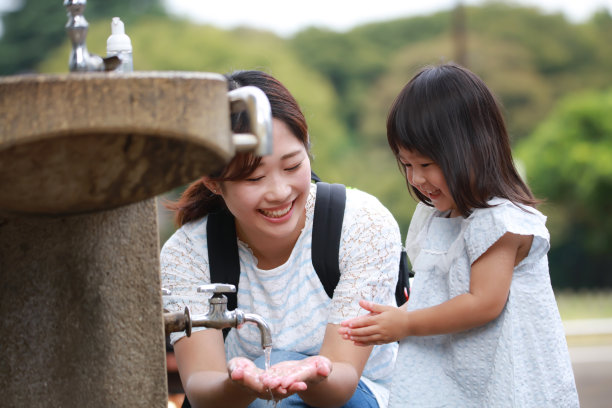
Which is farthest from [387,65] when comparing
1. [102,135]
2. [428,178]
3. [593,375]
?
[102,135]

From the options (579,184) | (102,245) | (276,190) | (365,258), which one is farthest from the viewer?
(579,184)

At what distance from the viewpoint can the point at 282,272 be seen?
7.03ft

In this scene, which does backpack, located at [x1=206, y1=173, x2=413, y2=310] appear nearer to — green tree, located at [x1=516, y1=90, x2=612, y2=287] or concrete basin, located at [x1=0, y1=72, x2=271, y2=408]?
concrete basin, located at [x1=0, y1=72, x2=271, y2=408]

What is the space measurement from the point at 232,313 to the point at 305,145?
492 mm

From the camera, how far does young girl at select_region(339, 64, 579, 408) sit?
6.27 ft

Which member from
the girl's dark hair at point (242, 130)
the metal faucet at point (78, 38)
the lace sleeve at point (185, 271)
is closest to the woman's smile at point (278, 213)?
the girl's dark hair at point (242, 130)

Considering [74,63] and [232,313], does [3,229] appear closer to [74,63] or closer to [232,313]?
[74,63]

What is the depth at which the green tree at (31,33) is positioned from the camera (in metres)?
24.9

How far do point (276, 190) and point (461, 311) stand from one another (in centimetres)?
48

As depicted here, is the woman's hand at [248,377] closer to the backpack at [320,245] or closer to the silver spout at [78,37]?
the backpack at [320,245]

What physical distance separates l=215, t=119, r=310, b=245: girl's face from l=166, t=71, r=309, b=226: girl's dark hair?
0.07ft

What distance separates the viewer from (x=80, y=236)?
1.58 metres

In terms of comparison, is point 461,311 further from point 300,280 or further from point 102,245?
point 102,245

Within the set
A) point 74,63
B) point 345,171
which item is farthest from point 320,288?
point 345,171
